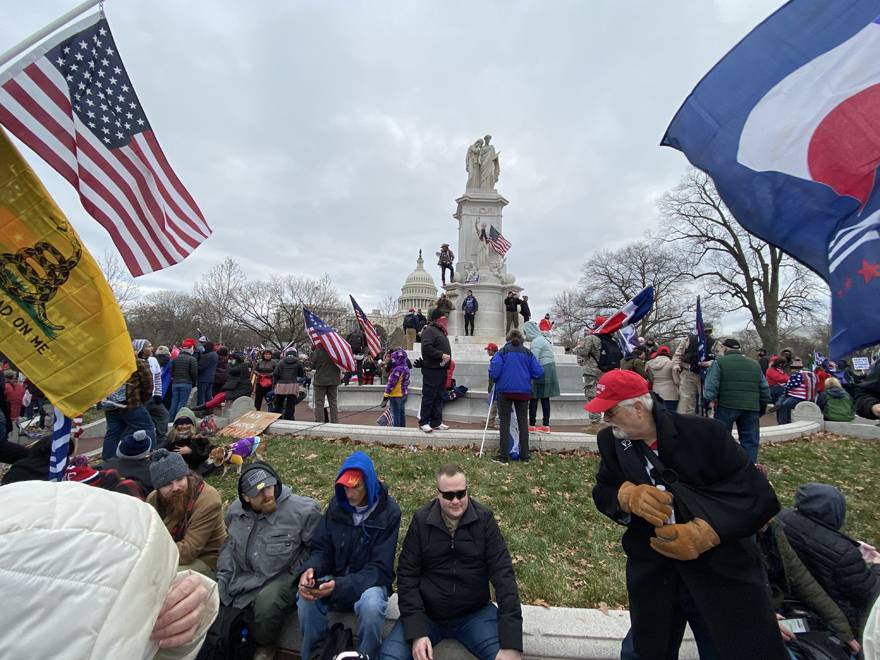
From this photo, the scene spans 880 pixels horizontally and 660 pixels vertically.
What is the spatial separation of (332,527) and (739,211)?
3818mm

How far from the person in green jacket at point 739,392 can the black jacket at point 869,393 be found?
3134mm

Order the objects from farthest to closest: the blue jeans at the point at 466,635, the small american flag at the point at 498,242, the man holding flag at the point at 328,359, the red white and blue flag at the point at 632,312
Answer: the small american flag at the point at 498,242, the man holding flag at the point at 328,359, the red white and blue flag at the point at 632,312, the blue jeans at the point at 466,635

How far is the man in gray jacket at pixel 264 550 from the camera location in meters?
3.28

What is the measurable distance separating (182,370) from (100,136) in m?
8.31

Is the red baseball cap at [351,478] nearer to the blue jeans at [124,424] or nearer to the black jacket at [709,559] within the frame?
the black jacket at [709,559]

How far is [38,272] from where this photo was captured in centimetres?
296

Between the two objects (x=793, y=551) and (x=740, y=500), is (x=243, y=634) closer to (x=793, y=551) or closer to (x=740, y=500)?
(x=740, y=500)

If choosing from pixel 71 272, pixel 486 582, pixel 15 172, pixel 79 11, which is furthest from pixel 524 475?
pixel 79 11

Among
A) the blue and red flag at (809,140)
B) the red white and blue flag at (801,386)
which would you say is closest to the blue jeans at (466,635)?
the blue and red flag at (809,140)

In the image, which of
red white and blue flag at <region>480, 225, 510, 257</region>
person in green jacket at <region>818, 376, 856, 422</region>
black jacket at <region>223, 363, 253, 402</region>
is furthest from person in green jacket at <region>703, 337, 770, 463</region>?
red white and blue flag at <region>480, 225, 510, 257</region>

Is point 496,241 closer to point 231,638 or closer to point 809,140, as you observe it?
point 809,140

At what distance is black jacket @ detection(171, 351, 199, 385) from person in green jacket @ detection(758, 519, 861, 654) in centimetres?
1144

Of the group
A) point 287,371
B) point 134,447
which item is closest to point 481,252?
point 287,371

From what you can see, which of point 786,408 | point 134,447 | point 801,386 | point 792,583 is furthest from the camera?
point 786,408
